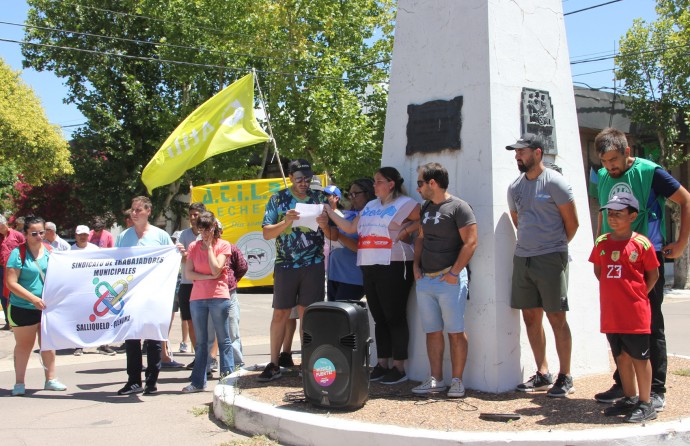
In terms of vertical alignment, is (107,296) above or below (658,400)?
above

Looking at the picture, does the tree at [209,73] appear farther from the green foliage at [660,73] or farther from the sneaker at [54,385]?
the sneaker at [54,385]

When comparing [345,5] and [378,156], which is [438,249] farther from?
[345,5]

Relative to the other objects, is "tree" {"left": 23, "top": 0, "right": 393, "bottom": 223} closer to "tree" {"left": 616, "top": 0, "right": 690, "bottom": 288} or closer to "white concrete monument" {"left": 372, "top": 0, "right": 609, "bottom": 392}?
"tree" {"left": 616, "top": 0, "right": 690, "bottom": 288}

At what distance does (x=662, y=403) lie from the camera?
5230 mm

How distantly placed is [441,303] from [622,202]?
169cm

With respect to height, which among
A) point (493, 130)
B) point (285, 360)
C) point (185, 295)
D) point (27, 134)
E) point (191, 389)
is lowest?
point (191, 389)

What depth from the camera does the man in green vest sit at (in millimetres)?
5266

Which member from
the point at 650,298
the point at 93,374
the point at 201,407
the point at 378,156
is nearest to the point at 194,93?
the point at 378,156

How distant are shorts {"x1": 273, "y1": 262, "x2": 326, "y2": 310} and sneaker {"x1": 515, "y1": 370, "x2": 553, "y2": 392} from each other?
2062 mm

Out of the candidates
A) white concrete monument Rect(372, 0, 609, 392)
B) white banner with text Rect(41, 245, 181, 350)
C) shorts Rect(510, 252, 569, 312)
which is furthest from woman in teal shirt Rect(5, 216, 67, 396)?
shorts Rect(510, 252, 569, 312)

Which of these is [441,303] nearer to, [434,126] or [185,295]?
[434,126]

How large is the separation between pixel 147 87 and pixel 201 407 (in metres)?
23.3

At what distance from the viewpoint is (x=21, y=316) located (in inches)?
292

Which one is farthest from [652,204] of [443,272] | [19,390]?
[19,390]
